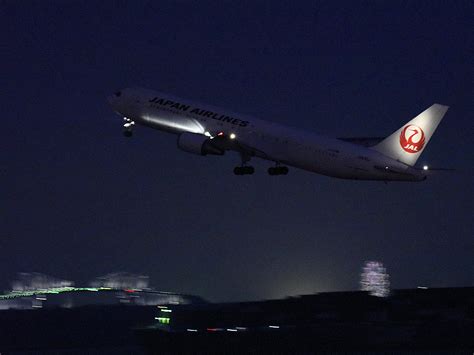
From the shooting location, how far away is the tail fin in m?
92.3

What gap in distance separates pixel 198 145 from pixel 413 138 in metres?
21.8

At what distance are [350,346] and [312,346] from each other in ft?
16.2

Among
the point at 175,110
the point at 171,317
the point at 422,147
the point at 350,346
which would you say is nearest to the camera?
the point at 422,147

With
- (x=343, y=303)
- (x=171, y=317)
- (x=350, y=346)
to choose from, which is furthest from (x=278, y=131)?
(x=343, y=303)

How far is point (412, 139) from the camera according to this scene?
9262cm

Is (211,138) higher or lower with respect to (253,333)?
higher

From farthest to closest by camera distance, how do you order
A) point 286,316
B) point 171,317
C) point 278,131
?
point 286,316, point 171,317, point 278,131

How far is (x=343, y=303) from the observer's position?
522 feet

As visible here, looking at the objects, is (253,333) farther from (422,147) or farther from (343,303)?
(422,147)

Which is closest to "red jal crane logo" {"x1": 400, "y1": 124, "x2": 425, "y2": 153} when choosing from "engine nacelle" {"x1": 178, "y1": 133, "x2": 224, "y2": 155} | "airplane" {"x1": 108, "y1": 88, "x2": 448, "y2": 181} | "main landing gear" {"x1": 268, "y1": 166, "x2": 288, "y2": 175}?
"airplane" {"x1": 108, "y1": 88, "x2": 448, "y2": 181}

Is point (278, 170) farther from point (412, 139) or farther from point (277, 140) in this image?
point (412, 139)

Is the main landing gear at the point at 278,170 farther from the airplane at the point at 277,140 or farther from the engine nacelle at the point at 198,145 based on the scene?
the engine nacelle at the point at 198,145

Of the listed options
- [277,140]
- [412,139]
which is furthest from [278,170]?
[412,139]

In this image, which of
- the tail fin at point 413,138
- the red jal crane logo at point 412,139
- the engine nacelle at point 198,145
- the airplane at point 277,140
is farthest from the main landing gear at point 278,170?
the red jal crane logo at point 412,139
